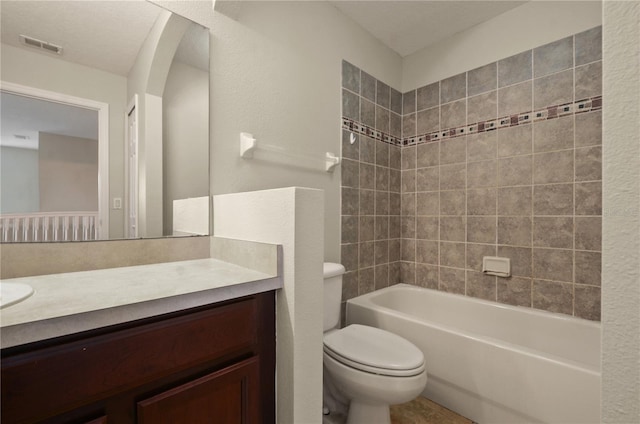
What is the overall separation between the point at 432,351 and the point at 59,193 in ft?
6.10

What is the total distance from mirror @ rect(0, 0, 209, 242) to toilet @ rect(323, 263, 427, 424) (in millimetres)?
861

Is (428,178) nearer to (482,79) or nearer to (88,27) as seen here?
(482,79)

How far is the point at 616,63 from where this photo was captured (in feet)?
1.38

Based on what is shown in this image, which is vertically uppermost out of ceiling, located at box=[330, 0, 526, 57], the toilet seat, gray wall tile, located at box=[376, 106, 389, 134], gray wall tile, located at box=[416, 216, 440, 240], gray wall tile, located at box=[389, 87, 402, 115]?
ceiling, located at box=[330, 0, 526, 57]

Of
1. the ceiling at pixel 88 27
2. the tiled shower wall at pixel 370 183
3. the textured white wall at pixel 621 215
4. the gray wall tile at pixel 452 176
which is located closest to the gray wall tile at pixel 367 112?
the tiled shower wall at pixel 370 183

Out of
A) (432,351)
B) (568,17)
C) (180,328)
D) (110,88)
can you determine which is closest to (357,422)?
(432,351)

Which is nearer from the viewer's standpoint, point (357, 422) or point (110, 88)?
point (110, 88)

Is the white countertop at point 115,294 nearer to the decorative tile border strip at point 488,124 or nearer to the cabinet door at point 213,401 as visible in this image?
the cabinet door at point 213,401

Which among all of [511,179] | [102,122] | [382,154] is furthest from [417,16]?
[102,122]

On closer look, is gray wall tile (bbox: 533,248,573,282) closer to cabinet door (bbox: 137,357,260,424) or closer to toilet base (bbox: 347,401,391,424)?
toilet base (bbox: 347,401,391,424)

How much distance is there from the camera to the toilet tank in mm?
1593

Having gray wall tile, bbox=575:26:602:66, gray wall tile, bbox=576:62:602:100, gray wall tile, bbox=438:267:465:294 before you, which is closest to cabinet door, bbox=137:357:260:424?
gray wall tile, bbox=438:267:465:294

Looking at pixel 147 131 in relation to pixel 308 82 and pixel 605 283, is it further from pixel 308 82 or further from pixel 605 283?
pixel 605 283

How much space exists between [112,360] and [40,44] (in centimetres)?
107
